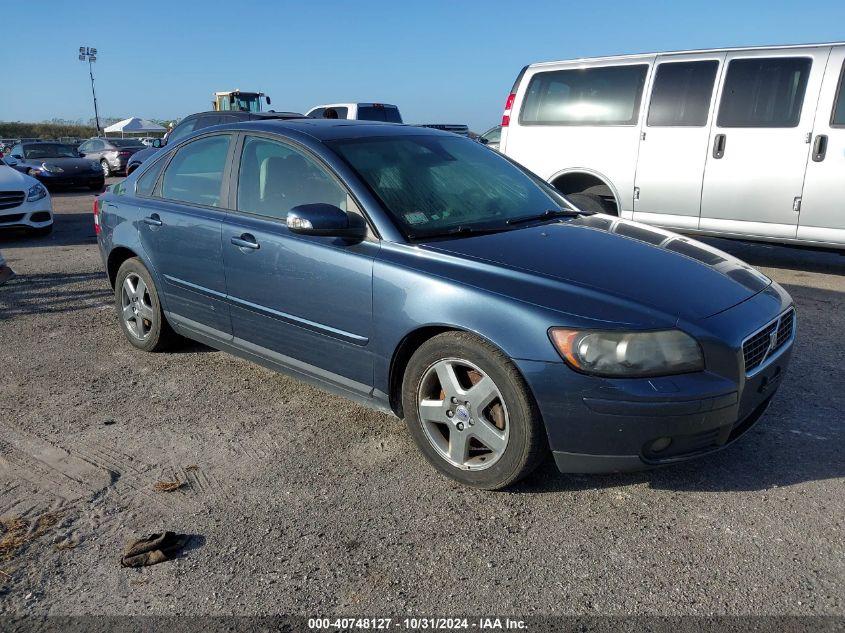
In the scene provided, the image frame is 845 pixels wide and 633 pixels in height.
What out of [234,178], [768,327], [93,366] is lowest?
[93,366]

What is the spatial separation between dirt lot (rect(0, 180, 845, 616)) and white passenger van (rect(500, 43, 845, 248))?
2719mm

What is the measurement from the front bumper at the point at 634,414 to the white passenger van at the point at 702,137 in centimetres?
439

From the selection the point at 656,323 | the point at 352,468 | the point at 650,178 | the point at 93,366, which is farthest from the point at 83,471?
the point at 650,178

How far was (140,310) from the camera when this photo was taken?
493 centimetres

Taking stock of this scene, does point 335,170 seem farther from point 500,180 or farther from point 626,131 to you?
point 626,131

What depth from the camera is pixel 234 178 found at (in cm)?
416

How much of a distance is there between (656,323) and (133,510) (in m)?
2.27

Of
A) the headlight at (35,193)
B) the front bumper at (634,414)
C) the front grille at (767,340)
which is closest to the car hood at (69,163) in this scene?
the headlight at (35,193)

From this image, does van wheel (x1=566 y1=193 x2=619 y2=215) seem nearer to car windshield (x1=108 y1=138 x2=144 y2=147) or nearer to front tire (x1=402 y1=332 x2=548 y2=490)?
front tire (x1=402 y1=332 x2=548 y2=490)

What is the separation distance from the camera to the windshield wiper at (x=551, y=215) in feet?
12.5

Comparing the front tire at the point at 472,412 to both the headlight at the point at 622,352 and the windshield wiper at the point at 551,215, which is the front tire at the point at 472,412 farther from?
the windshield wiper at the point at 551,215

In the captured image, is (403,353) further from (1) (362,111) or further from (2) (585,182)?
(1) (362,111)

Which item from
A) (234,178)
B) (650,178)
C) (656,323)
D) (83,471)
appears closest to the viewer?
(656,323)

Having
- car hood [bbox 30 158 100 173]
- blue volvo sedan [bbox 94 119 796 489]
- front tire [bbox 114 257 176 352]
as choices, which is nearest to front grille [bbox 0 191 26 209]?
front tire [bbox 114 257 176 352]
